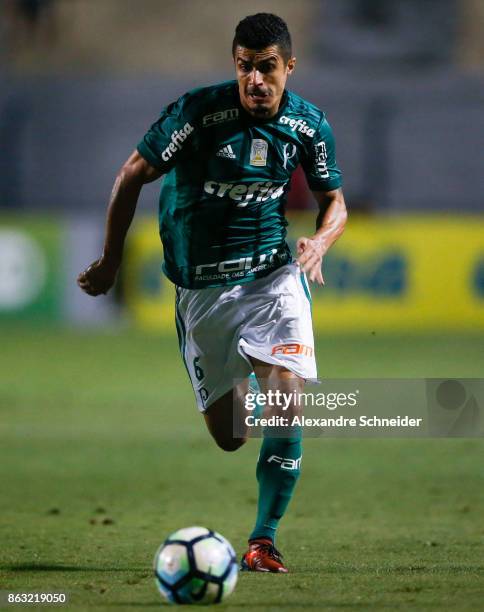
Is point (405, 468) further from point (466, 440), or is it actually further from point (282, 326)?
point (282, 326)

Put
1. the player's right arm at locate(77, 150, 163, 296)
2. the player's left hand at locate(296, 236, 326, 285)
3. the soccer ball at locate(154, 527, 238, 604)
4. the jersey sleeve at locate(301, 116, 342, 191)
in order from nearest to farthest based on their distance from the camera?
the soccer ball at locate(154, 527, 238, 604)
the player's left hand at locate(296, 236, 326, 285)
the player's right arm at locate(77, 150, 163, 296)
the jersey sleeve at locate(301, 116, 342, 191)

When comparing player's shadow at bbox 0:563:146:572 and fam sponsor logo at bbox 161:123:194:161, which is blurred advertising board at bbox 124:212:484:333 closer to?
fam sponsor logo at bbox 161:123:194:161

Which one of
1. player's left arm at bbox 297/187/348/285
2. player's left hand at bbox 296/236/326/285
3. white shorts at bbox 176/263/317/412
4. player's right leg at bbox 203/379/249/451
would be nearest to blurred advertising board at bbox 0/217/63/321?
white shorts at bbox 176/263/317/412

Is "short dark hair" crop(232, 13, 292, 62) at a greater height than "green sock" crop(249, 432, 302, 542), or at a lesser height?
greater

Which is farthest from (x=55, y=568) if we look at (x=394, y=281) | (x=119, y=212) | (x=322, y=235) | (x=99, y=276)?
(x=394, y=281)

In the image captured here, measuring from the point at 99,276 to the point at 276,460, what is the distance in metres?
1.17

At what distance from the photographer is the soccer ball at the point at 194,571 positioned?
15.4 feet

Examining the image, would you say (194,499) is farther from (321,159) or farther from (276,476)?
(321,159)

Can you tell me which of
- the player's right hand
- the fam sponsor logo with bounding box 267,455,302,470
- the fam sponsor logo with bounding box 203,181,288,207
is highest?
the fam sponsor logo with bounding box 203,181,288,207

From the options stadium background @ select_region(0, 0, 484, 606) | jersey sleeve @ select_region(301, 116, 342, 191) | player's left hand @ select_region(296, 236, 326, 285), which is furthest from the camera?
stadium background @ select_region(0, 0, 484, 606)

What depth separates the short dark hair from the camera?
5562mm

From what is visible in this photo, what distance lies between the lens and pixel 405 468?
895 centimetres

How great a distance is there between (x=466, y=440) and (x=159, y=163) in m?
5.29

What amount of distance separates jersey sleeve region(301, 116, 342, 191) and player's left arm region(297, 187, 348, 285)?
51 mm
